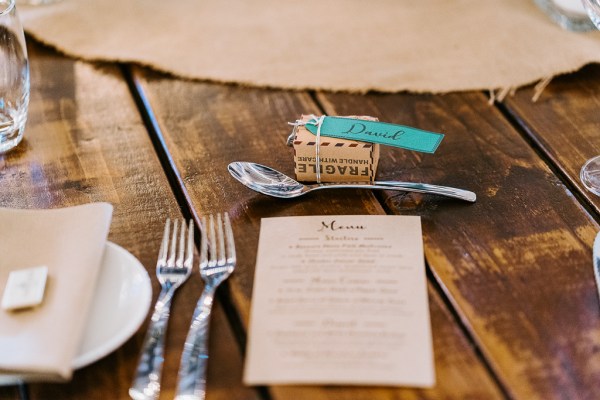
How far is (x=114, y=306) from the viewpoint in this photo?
2.15 feet

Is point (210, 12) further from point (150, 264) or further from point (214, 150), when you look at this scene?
point (150, 264)

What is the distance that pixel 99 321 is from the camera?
64cm

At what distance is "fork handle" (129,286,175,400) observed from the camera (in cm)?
60

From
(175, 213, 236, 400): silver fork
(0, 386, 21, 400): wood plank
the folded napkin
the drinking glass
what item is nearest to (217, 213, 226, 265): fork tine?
(175, 213, 236, 400): silver fork

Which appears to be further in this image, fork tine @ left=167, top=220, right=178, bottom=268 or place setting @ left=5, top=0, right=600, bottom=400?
fork tine @ left=167, top=220, right=178, bottom=268

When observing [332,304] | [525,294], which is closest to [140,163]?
[332,304]

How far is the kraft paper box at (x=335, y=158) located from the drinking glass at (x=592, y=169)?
25 cm

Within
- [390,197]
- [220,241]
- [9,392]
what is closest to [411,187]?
[390,197]

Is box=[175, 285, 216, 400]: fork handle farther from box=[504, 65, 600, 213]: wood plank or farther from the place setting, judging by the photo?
box=[504, 65, 600, 213]: wood plank

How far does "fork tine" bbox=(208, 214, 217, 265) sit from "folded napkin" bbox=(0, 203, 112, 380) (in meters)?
0.11

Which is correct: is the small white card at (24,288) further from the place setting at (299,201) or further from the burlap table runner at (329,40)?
the burlap table runner at (329,40)

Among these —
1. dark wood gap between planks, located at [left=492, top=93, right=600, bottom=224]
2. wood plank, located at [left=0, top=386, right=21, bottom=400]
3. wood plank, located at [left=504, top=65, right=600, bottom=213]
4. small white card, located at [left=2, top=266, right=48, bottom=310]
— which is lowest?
wood plank, located at [left=0, top=386, right=21, bottom=400]

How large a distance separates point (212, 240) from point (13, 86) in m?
0.38

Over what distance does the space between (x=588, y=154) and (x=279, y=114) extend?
41 centimetres
